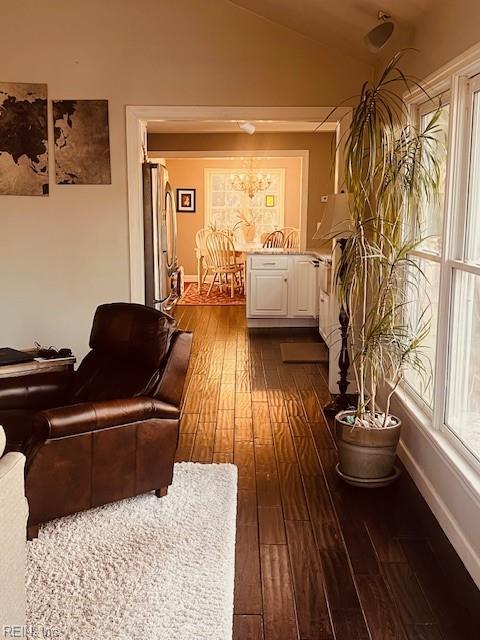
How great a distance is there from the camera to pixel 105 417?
281 cm

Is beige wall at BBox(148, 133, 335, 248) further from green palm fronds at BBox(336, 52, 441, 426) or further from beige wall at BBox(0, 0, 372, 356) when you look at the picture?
green palm fronds at BBox(336, 52, 441, 426)

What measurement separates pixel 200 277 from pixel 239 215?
1807 millimetres

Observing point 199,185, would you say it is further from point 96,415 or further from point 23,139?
point 96,415

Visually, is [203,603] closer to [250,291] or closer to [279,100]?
[279,100]

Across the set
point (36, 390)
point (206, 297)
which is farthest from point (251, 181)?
point (36, 390)

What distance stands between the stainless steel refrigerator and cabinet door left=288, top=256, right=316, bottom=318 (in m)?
2.28

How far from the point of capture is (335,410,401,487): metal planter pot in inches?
129

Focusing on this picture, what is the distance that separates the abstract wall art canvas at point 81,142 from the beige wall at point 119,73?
6 centimetres

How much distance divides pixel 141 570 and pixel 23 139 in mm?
3318

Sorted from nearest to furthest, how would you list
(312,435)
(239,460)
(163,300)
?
(239,460)
(312,435)
(163,300)

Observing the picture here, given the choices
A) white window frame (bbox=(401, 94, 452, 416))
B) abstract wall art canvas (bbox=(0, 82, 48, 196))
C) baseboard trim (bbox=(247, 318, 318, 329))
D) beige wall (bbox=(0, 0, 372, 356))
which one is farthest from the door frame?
baseboard trim (bbox=(247, 318, 318, 329))

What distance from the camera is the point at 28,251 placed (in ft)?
15.7

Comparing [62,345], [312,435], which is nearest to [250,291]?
[62,345]

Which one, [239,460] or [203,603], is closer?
[203,603]
